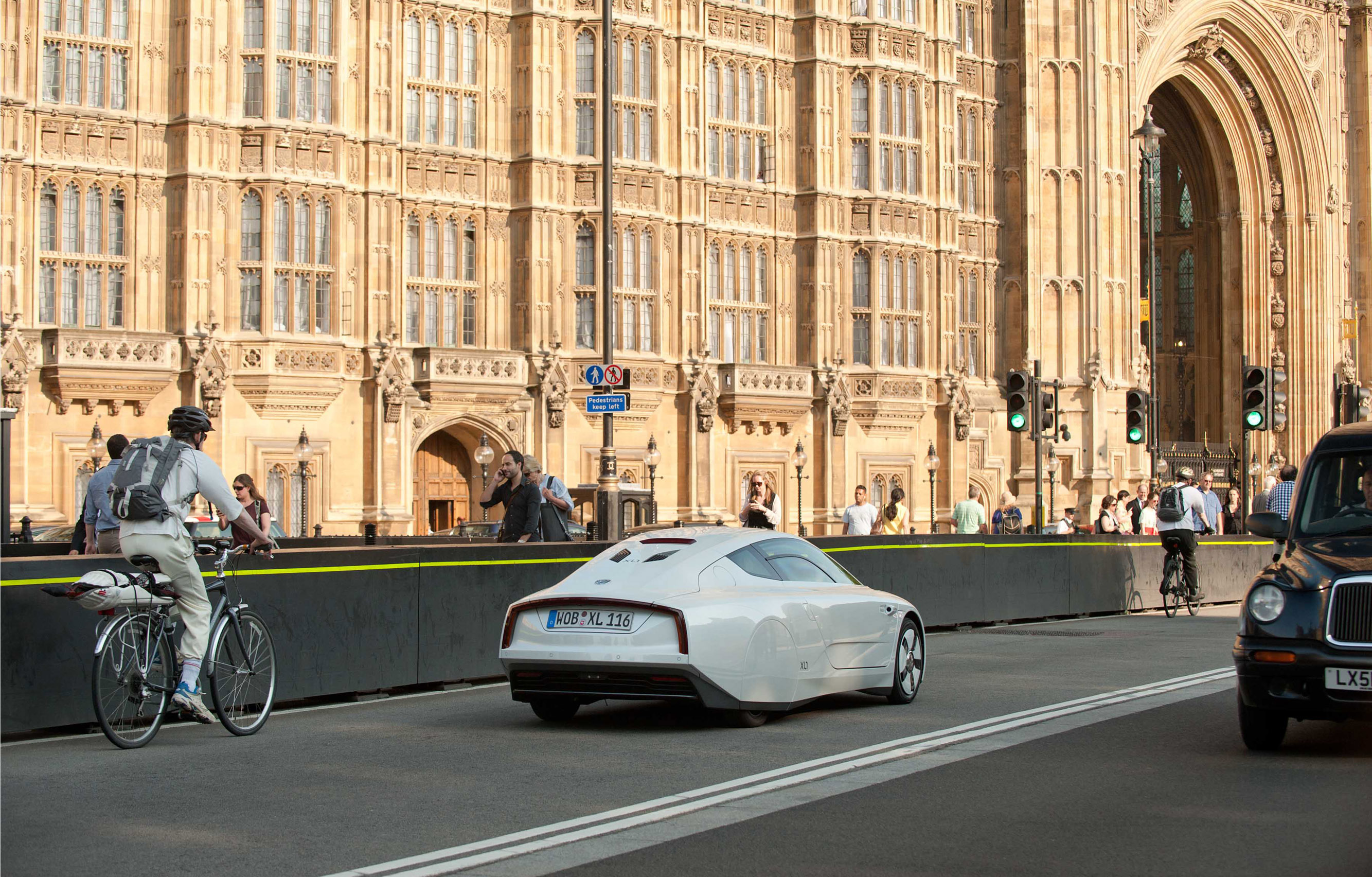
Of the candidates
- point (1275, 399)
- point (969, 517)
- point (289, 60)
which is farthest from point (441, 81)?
point (1275, 399)

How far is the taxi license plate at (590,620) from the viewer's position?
1183 centimetres

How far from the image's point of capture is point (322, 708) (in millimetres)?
14102

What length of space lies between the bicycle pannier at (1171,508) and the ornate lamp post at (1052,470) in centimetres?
2462

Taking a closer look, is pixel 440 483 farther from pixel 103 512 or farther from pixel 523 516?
pixel 103 512

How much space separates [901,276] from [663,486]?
913 centimetres

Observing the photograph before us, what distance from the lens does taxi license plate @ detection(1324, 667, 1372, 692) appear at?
10039 mm

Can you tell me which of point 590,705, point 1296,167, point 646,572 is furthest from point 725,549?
point 1296,167

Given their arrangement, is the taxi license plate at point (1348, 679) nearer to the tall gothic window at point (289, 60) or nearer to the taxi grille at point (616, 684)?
the taxi grille at point (616, 684)

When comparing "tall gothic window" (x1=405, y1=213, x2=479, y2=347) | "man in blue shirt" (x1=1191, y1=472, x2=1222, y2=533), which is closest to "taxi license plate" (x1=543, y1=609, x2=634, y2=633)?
"man in blue shirt" (x1=1191, y1=472, x2=1222, y2=533)

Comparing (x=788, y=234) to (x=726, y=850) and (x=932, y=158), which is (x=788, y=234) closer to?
(x=932, y=158)

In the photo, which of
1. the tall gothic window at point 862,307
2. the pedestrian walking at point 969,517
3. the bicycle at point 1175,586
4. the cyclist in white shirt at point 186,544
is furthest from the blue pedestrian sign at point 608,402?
the tall gothic window at point 862,307

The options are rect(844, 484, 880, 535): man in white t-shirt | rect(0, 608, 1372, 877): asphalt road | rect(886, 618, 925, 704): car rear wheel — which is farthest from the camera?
rect(844, 484, 880, 535): man in white t-shirt

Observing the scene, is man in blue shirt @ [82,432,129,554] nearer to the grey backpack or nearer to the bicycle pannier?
the grey backpack

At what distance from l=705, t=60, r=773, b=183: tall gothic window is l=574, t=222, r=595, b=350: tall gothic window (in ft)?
13.0
